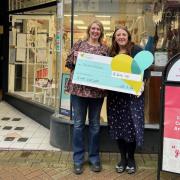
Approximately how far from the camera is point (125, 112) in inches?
181

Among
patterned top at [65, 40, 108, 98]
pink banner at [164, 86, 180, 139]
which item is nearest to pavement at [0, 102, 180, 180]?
pink banner at [164, 86, 180, 139]

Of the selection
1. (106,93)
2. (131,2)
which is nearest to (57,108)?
(106,93)

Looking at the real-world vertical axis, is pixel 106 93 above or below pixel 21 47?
below

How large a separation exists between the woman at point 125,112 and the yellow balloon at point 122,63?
0.40 feet

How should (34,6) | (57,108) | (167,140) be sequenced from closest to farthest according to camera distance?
(167,140) → (57,108) → (34,6)

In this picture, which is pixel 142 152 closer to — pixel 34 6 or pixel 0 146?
pixel 0 146

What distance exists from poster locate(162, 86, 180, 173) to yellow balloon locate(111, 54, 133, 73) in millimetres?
545

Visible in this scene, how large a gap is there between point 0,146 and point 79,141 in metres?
1.43

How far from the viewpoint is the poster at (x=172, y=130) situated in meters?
4.10

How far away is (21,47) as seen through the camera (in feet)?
→ 26.5

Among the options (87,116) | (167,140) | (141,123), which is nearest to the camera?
(167,140)

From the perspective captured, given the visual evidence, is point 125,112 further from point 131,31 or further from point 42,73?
point 42,73

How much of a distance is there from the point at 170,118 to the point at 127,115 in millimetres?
592

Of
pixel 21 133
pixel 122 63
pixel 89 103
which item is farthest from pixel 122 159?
pixel 21 133
